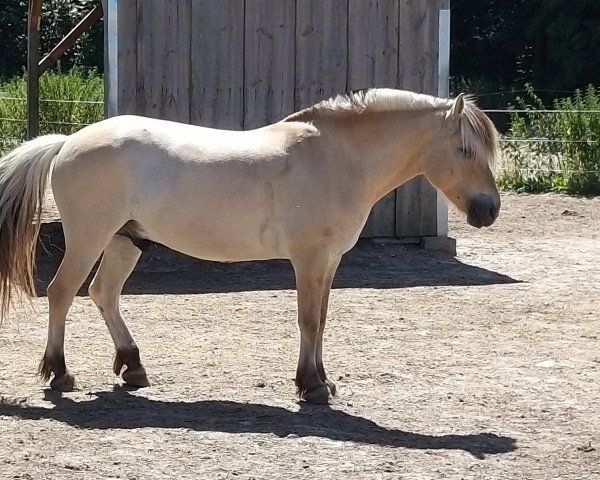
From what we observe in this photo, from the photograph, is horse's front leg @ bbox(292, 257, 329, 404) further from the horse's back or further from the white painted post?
the white painted post

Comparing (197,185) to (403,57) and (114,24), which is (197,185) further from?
(403,57)

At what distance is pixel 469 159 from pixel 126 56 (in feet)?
15.1

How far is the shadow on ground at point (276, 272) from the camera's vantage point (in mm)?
8688

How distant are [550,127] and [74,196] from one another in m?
11.1

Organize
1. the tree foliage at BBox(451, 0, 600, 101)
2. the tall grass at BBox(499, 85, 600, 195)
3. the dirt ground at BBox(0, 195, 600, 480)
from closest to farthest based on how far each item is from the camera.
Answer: the dirt ground at BBox(0, 195, 600, 480)
the tall grass at BBox(499, 85, 600, 195)
the tree foliage at BBox(451, 0, 600, 101)

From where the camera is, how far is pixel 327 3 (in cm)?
973

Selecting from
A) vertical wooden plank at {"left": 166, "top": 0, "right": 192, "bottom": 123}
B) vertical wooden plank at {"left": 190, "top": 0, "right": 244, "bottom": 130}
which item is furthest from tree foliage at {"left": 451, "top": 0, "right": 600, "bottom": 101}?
vertical wooden plank at {"left": 166, "top": 0, "right": 192, "bottom": 123}

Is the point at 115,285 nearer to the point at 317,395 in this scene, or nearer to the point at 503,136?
the point at 317,395

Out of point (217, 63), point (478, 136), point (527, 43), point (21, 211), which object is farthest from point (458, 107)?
point (527, 43)

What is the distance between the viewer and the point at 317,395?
5.37 m

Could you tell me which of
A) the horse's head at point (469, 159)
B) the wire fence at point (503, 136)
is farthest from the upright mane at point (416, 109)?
the wire fence at point (503, 136)

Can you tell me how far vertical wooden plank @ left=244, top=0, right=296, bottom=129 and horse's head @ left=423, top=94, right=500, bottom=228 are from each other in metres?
4.36

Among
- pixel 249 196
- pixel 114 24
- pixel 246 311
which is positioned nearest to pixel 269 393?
pixel 249 196

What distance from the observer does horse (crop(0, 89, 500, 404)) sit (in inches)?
213
